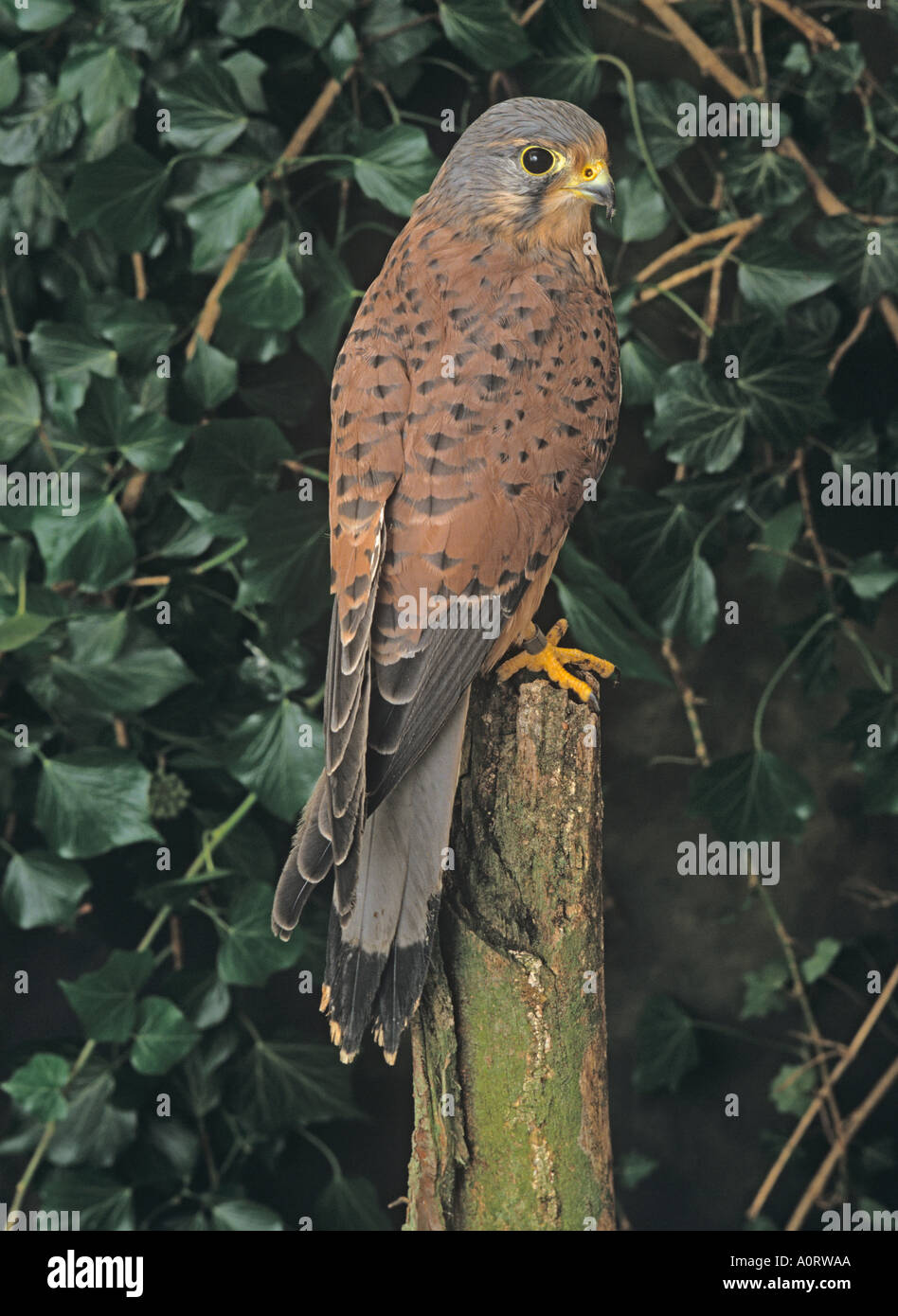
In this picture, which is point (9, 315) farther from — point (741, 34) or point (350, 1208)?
point (350, 1208)

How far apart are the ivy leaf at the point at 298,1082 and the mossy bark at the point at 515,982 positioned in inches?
20.6

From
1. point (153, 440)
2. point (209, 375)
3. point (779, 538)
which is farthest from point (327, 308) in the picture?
point (779, 538)

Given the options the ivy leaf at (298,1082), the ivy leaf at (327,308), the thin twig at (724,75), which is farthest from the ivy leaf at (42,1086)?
the thin twig at (724,75)

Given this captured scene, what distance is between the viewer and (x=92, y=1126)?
1.73 meters

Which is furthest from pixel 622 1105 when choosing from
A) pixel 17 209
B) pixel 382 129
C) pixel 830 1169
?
pixel 17 209

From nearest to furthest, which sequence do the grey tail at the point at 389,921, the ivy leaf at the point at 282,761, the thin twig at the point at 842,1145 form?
1. the grey tail at the point at 389,921
2. the ivy leaf at the point at 282,761
3. the thin twig at the point at 842,1145

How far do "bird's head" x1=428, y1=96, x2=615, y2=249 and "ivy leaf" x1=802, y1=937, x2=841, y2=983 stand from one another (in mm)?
1219

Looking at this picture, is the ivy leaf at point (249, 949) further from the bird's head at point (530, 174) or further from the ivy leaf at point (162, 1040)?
the bird's head at point (530, 174)

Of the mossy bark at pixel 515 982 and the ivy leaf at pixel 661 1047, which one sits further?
the ivy leaf at pixel 661 1047

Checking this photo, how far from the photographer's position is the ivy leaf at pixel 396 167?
148cm

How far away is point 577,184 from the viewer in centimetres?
116

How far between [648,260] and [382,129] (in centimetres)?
45

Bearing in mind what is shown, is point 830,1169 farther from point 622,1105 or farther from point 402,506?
point 402,506

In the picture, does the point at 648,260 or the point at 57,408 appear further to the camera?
the point at 648,260
